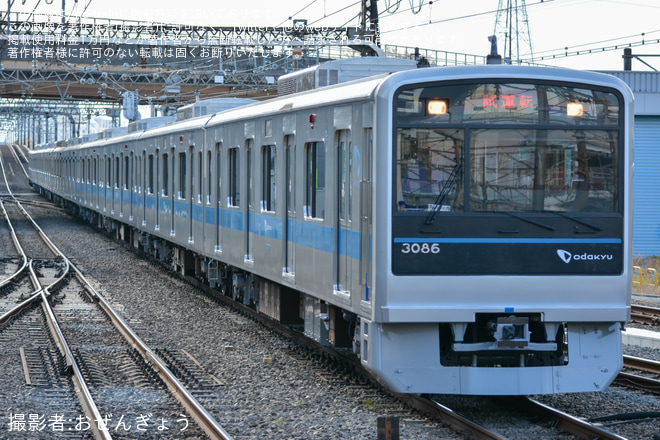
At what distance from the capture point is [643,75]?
22281 mm

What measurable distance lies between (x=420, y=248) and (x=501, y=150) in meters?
0.94

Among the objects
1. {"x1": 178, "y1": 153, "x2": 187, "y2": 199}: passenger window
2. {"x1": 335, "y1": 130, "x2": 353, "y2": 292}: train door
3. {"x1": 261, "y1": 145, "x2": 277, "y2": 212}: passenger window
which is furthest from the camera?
{"x1": 178, "y1": 153, "x2": 187, "y2": 199}: passenger window

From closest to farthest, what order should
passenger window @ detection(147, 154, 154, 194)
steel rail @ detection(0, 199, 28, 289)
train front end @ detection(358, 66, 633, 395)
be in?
train front end @ detection(358, 66, 633, 395)
steel rail @ detection(0, 199, 28, 289)
passenger window @ detection(147, 154, 154, 194)

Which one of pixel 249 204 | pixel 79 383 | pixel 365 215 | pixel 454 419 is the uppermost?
pixel 365 215

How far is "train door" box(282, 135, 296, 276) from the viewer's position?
9867 millimetres

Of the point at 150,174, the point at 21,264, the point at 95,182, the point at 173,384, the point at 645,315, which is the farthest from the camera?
the point at 95,182

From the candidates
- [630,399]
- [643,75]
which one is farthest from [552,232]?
[643,75]

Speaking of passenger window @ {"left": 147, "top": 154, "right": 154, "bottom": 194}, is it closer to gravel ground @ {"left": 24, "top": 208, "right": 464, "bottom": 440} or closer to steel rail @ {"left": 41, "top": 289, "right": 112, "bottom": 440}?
gravel ground @ {"left": 24, "top": 208, "right": 464, "bottom": 440}

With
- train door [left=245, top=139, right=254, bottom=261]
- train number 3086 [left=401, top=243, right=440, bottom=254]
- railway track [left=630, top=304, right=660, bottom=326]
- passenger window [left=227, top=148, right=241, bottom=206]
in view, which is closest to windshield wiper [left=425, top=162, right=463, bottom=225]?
train number 3086 [left=401, top=243, right=440, bottom=254]

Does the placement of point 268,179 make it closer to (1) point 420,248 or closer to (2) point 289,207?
(2) point 289,207

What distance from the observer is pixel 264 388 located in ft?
29.1

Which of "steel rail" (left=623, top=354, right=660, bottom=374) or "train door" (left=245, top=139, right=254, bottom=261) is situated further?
"train door" (left=245, top=139, right=254, bottom=261)

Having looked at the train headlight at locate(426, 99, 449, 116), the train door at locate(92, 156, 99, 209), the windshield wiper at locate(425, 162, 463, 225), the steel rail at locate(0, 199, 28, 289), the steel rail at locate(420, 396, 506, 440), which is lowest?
the steel rail at locate(0, 199, 28, 289)

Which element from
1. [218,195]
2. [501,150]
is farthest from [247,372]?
[218,195]
